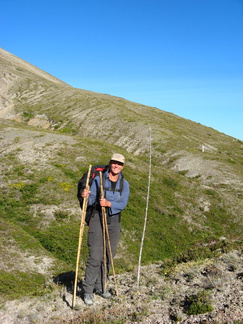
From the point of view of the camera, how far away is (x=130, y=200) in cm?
2620

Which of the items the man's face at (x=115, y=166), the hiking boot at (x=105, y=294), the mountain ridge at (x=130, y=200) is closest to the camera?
the man's face at (x=115, y=166)

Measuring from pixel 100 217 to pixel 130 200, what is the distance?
17208mm

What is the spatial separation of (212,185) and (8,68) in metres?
82.6

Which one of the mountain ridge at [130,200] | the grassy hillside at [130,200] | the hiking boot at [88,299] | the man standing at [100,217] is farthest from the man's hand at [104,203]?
the grassy hillside at [130,200]

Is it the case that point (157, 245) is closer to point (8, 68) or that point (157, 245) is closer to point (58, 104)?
point (58, 104)

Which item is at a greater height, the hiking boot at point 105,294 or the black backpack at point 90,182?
the black backpack at point 90,182

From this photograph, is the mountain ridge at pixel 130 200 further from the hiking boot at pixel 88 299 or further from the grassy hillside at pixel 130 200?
the hiking boot at pixel 88 299

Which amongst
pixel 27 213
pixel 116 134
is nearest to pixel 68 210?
pixel 27 213

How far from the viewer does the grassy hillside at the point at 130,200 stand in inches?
643

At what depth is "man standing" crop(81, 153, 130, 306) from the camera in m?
8.91

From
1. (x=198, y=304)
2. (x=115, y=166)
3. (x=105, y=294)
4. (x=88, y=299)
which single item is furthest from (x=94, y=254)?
(x=198, y=304)

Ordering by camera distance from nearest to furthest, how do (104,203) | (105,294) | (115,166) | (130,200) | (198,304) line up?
(198,304), (104,203), (115,166), (105,294), (130,200)

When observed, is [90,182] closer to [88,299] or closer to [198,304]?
[88,299]

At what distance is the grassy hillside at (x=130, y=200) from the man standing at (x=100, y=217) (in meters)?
3.03
